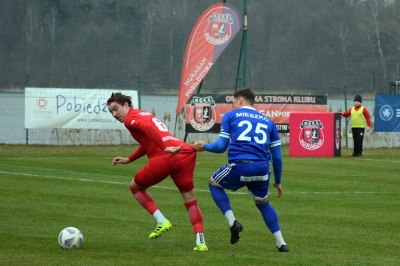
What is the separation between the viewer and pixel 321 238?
381 inches

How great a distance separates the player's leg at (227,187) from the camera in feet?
27.9

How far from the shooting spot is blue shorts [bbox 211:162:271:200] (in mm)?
8383

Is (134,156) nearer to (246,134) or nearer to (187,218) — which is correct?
(246,134)

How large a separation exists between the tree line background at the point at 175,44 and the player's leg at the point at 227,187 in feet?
105

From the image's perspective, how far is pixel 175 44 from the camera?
45594 millimetres

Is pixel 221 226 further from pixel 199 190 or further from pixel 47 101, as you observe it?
pixel 47 101

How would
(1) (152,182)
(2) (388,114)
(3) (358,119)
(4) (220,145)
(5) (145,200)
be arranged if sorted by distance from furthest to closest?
(2) (388,114) → (3) (358,119) → (5) (145,200) → (1) (152,182) → (4) (220,145)

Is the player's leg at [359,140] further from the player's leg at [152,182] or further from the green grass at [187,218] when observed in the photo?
the player's leg at [152,182]

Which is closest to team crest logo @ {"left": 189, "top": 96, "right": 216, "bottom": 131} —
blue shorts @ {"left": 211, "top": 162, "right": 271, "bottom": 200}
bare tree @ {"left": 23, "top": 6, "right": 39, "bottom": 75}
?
bare tree @ {"left": 23, "top": 6, "right": 39, "bottom": 75}

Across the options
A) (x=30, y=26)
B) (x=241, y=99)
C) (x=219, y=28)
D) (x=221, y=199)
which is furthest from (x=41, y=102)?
(x=241, y=99)

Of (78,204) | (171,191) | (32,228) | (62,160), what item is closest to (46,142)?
(62,160)

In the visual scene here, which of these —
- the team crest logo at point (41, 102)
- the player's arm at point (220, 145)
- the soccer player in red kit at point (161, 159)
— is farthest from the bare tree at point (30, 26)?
the player's arm at point (220, 145)

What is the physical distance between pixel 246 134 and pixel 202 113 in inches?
742

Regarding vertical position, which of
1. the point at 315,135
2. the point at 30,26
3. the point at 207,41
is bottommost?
the point at 315,135
